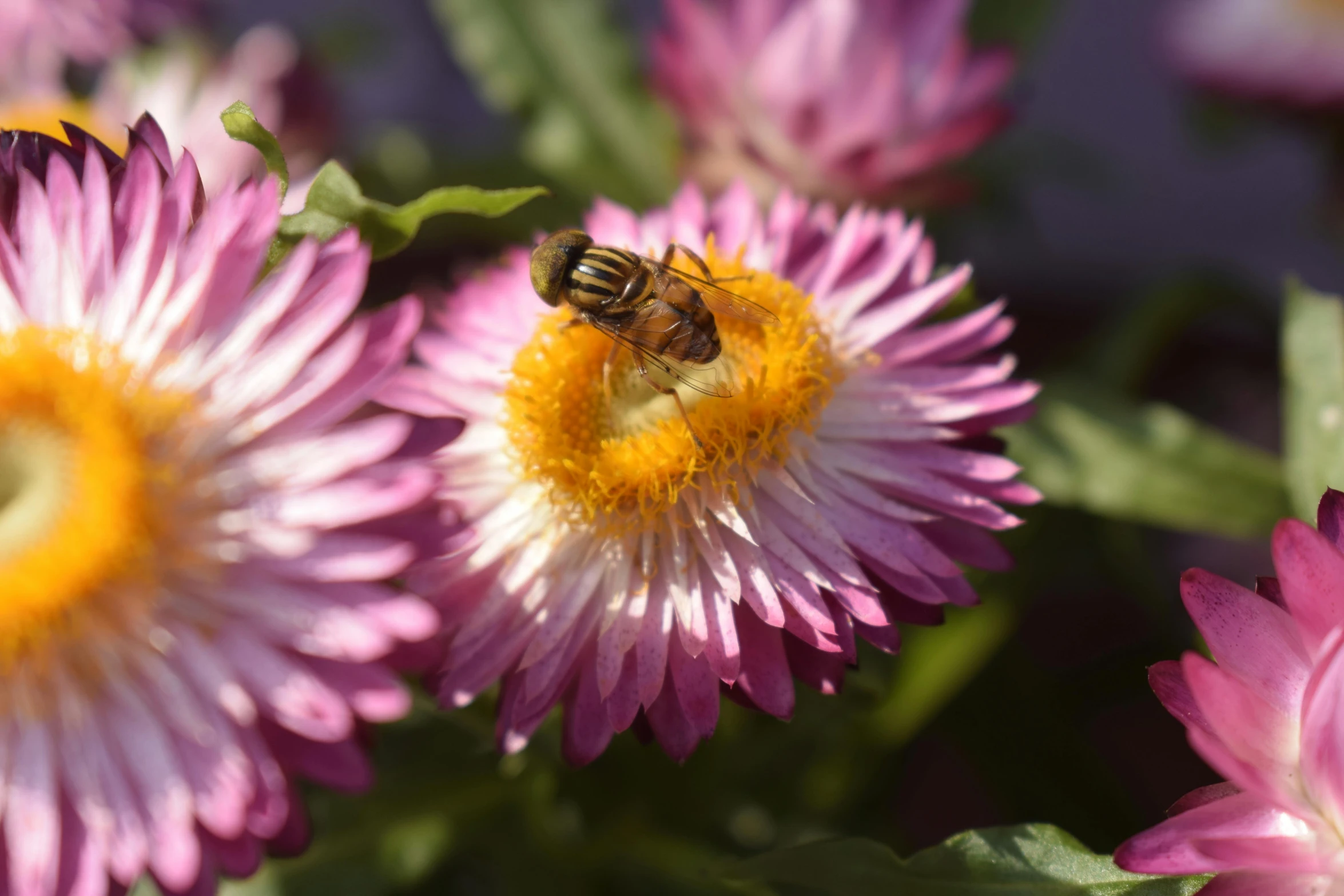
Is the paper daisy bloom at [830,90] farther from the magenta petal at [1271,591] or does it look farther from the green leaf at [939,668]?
the magenta petal at [1271,591]

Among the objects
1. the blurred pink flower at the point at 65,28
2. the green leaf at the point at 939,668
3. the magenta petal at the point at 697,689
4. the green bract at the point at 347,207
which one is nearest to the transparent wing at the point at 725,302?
the green bract at the point at 347,207

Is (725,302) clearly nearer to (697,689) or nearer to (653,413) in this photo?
(653,413)

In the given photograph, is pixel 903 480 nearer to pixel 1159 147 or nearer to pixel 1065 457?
pixel 1065 457

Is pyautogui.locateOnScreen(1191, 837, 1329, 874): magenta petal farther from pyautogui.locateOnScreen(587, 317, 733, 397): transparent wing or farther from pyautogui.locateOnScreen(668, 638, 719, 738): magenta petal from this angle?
pyautogui.locateOnScreen(587, 317, 733, 397): transparent wing

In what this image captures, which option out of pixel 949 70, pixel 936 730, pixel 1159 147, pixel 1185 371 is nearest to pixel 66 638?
pixel 949 70

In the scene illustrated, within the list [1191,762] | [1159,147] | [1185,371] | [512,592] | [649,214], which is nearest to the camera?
[512,592]

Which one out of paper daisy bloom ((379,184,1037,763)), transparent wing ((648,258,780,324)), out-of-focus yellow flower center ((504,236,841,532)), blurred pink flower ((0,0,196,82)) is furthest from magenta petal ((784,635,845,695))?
blurred pink flower ((0,0,196,82))
